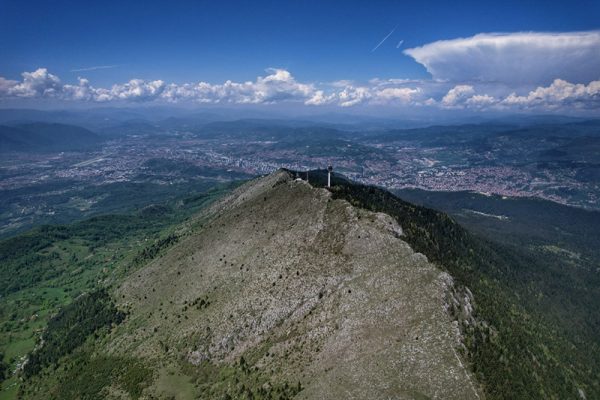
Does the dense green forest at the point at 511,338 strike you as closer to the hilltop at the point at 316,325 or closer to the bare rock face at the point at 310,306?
the hilltop at the point at 316,325

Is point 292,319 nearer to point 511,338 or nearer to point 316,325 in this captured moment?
point 316,325

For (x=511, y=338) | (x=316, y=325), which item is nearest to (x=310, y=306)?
(x=316, y=325)

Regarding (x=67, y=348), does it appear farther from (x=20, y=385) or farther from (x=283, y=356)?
(x=283, y=356)

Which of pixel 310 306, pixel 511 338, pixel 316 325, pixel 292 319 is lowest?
pixel 511 338

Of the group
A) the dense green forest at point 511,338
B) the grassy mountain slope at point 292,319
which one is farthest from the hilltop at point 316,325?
the dense green forest at point 511,338

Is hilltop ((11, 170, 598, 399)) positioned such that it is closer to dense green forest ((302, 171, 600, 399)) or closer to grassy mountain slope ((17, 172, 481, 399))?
grassy mountain slope ((17, 172, 481, 399))

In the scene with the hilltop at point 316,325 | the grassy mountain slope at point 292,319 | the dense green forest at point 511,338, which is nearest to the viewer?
the grassy mountain slope at point 292,319

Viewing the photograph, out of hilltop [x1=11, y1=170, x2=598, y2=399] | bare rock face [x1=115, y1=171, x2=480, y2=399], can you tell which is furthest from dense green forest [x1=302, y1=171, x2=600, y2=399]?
bare rock face [x1=115, y1=171, x2=480, y2=399]

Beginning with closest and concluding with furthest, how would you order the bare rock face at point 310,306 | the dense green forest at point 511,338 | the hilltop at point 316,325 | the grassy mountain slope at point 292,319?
the bare rock face at point 310,306 < the grassy mountain slope at point 292,319 < the hilltop at point 316,325 < the dense green forest at point 511,338
